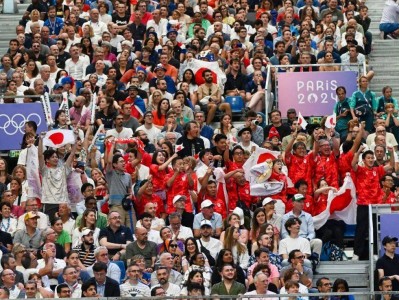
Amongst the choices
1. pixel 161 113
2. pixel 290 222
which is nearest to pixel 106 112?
pixel 161 113

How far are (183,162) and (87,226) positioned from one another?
2.13m

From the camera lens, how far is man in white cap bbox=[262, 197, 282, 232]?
29.2 metres

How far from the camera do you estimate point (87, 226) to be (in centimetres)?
2892

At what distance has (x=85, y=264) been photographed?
2819 centimetres

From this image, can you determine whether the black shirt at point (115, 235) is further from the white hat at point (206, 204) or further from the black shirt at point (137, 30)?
the black shirt at point (137, 30)

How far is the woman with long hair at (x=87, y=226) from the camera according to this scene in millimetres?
28766

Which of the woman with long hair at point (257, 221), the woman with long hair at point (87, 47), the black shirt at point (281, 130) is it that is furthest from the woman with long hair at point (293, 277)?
the woman with long hair at point (87, 47)

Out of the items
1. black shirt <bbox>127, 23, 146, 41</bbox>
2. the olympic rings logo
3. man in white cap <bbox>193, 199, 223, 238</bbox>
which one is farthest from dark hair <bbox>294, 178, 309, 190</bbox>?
black shirt <bbox>127, 23, 146, 41</bbox>

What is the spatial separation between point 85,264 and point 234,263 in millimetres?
2132

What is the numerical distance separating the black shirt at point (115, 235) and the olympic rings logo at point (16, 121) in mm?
4394

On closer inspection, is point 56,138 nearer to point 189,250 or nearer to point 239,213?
point 239,213

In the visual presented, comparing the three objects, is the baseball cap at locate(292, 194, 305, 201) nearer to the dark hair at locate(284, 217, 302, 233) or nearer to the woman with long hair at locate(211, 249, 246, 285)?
the dark hair at locate(284, 217, 302, 233)

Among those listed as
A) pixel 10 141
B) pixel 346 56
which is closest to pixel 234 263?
pixel 10 141

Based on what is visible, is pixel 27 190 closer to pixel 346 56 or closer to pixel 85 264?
pixel 85 264
